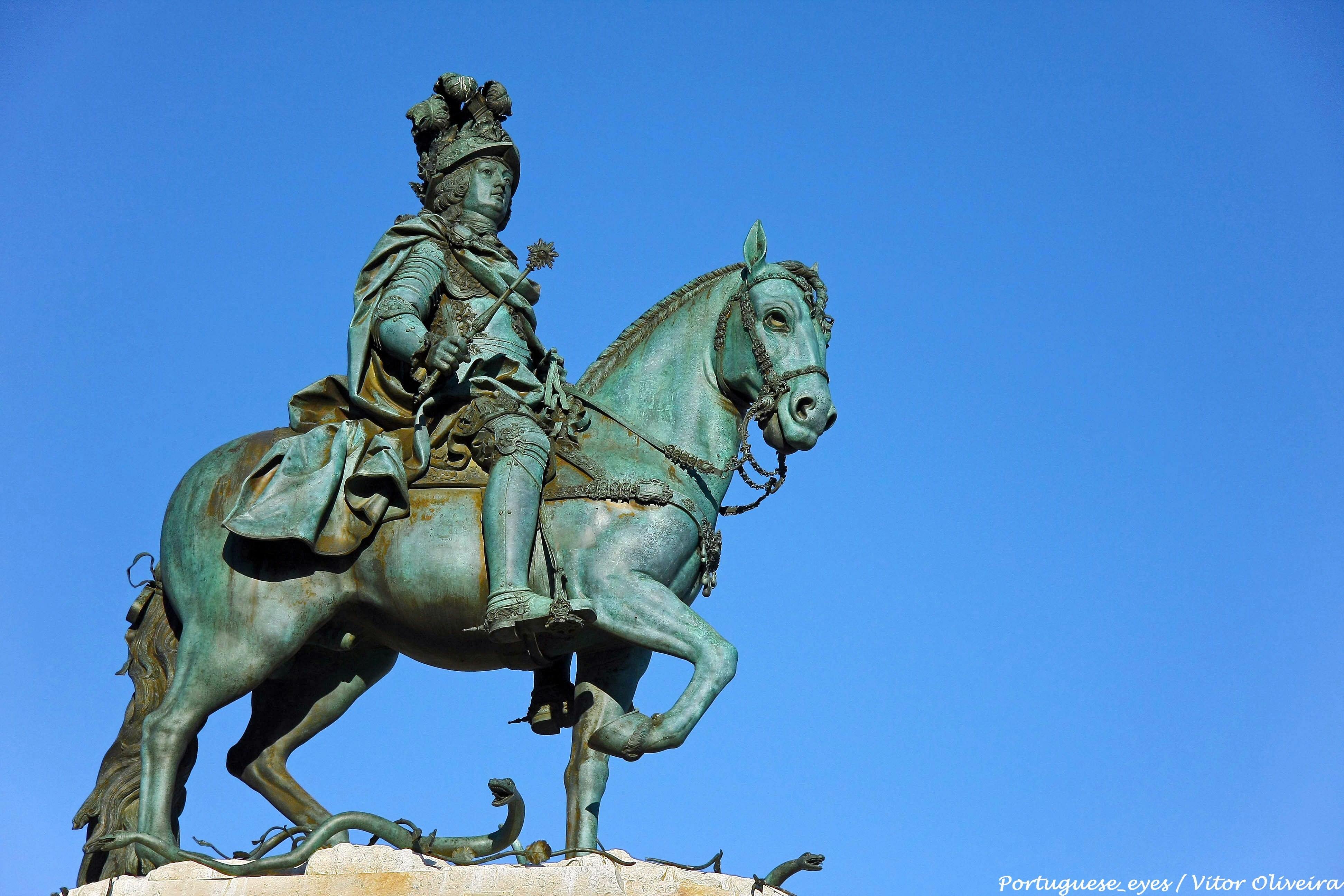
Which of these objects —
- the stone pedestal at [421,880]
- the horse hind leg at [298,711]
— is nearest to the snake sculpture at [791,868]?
the stone pedestal at [421,880]

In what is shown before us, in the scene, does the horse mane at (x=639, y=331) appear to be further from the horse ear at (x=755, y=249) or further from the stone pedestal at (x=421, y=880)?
the stone pedestal at (x=421, y=880)

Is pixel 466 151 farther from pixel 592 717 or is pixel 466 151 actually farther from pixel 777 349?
pixel 592 717

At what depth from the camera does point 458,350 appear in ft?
44.2

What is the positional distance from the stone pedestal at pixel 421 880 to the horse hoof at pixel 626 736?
2.29 ft

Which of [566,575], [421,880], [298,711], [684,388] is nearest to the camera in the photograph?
[421,880]

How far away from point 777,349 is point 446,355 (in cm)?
226

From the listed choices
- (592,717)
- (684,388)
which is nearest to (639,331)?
(684,388)

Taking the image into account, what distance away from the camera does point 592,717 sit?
1330 cm

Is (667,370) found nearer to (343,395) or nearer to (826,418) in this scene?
(826,418)

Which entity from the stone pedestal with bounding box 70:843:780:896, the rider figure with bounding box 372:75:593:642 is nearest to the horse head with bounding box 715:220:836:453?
the rider figure with bounding box 372:75:593:642

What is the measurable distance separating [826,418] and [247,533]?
12.9ft

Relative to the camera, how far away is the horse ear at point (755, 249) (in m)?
13.9

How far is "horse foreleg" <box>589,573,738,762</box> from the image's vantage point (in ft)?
40.6

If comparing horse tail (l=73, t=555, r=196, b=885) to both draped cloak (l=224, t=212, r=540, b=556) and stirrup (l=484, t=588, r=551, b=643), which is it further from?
stirrup (l=484, t=588, r=551, b=643)
